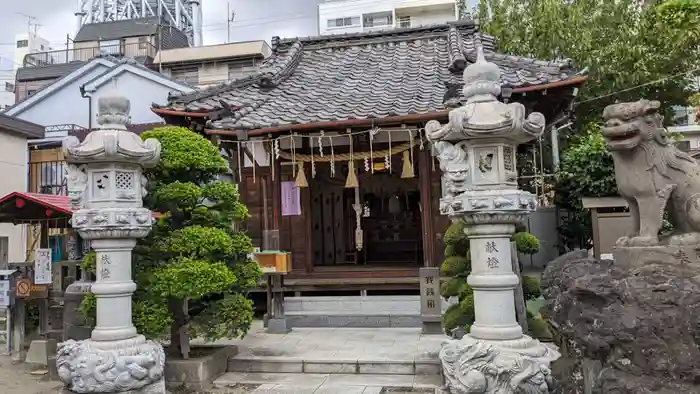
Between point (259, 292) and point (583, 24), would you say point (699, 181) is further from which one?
point (583, 24)

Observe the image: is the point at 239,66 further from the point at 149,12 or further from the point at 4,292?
the point at 4,292

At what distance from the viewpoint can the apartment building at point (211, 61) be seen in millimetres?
30188

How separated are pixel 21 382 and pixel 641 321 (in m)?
8.20

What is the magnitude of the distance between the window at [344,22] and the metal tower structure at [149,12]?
10.1m

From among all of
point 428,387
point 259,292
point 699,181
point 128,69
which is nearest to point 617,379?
point 699,181

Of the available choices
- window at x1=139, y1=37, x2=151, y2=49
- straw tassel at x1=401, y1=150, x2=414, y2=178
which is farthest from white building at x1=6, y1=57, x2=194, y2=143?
straw tassel at x1=401, y1=150, x2=414, y2=178

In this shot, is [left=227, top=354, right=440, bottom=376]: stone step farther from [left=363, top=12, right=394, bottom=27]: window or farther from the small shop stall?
[left=363, top=12, right=394, bottom=27]: window

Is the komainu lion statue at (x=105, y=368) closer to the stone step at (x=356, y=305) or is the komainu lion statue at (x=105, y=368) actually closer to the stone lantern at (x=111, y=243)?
the stone lantern at (x=111, y=243)

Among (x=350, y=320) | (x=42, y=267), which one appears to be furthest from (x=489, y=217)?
(x=42, y=267)

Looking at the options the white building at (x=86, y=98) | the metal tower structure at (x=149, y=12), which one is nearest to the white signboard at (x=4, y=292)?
the white building at (x=86, y=98)

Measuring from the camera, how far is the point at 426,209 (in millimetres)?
10492

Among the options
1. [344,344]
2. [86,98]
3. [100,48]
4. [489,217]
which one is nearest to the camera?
[489,217]

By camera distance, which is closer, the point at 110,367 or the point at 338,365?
the point at 110,367

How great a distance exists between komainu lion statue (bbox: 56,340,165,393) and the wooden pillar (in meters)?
5.91
